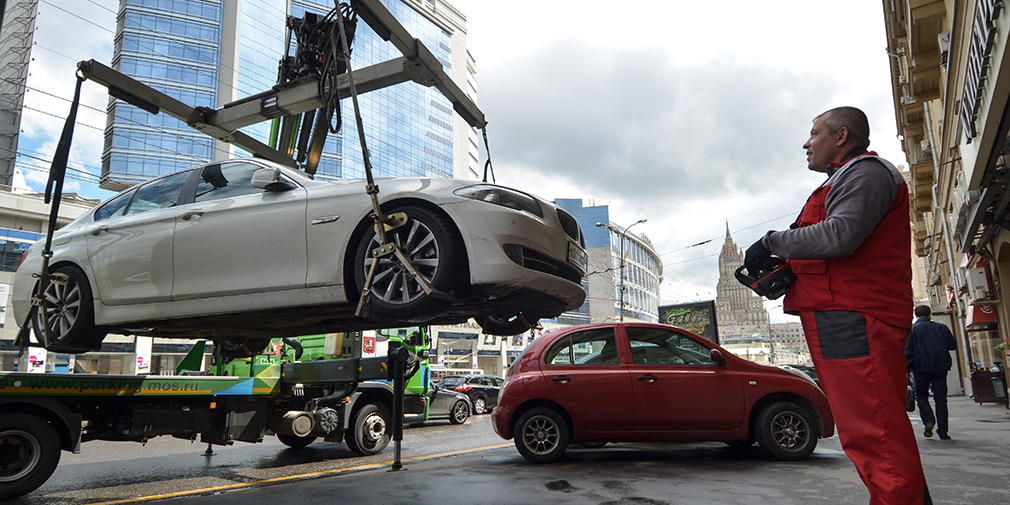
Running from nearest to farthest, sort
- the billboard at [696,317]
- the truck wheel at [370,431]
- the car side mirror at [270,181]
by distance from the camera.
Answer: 1. the car side mirror at [270,181]
2. the truck wheel at [370,431]
3. the billboard at [696,317]

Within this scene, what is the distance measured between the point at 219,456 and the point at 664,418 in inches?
233

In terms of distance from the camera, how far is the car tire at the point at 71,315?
451 centimetres

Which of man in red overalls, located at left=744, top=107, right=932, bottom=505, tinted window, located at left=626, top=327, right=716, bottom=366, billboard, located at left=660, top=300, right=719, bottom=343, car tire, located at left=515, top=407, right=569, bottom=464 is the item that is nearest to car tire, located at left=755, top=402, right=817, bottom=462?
tinted window, located at left=626, top=327, right=716, bottom=366

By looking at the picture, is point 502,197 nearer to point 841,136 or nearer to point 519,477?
point 841,136

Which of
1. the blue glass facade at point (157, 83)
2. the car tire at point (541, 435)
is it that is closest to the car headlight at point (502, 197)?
the car tire at point (541, 435)

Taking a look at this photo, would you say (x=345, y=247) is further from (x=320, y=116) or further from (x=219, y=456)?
(x=219, y=456)

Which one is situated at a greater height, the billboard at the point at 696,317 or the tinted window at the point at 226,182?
the tinted window at the point at 226,182

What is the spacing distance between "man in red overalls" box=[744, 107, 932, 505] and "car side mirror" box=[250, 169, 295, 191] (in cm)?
290

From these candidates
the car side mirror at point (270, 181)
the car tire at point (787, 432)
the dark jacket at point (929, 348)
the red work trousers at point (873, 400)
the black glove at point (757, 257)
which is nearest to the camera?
the red work trousers at point (873, 400)

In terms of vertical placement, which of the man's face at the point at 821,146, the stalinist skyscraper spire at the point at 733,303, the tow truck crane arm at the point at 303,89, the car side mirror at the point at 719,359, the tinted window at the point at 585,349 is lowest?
Result: the car side mirror at the point at 719,359

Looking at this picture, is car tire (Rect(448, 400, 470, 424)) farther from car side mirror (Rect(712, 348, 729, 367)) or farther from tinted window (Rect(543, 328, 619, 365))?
car side mirror (Rect(712, 348, 729, 367))

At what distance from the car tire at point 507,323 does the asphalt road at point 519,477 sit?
123 cm

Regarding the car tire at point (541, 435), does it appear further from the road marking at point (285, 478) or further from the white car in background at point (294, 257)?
the white car in background at point (294, 257)

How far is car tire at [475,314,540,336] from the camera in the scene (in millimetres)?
4496
